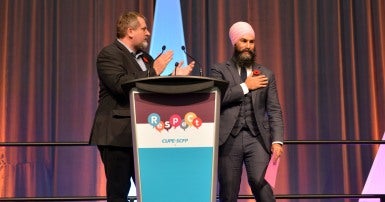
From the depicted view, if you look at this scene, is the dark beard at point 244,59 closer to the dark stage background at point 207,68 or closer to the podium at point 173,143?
the podium at point 173,143

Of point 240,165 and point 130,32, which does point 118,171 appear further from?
point 240,165

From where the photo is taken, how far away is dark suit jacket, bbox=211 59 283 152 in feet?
8.87

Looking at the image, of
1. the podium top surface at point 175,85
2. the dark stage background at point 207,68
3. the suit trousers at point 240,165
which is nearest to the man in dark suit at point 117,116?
the podium top surface at point 175,85

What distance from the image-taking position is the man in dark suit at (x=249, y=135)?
8.84 feet

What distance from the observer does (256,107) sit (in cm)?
275

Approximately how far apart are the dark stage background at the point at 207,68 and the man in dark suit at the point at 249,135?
6.37 feet

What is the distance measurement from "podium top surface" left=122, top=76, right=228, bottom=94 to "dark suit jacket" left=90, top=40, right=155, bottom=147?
26cm

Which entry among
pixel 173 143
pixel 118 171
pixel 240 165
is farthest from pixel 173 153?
pixel 240 165

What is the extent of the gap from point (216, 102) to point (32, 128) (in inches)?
114

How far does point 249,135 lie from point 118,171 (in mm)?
761

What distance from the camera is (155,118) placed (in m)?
1.97

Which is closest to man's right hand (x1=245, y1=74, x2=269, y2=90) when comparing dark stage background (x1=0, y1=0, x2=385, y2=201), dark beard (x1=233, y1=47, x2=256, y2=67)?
dark beard (x1=233, y1=47, x2=256, y2=67)

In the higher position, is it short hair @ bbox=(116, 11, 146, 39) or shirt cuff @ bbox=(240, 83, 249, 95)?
short hair @ bbox=(116, 11, 146, 39)

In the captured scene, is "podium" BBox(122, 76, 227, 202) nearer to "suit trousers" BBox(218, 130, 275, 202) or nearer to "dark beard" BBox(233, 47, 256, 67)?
"suit trousers" BBox(218, 130, 275, 202)
